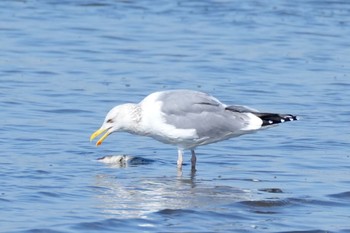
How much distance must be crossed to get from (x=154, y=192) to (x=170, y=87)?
16.3 ft

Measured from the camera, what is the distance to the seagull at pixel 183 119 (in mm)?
10188

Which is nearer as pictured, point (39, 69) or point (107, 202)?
point (107, 202)

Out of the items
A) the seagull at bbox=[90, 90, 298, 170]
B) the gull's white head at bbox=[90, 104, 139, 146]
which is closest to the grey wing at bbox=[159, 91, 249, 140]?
the seagull at bbox=[90, 90, 298, 170]

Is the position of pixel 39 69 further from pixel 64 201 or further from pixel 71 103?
pixel 64 201

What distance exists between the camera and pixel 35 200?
29.5ft

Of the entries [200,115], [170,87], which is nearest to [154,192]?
[200,115]

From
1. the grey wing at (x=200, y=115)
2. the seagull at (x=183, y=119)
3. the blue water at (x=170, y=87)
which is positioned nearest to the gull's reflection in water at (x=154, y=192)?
the blue water at (x=170, y=87)

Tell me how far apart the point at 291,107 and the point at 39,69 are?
376cm

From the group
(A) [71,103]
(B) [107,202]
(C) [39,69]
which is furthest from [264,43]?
(B) [107,202]

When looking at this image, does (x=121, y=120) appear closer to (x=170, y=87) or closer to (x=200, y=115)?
(x=200, y=115)

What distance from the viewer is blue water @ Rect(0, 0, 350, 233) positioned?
8.84 metres

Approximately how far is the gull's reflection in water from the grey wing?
0.45 metres

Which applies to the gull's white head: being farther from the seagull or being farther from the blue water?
the blue water

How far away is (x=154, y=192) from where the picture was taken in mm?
9500
